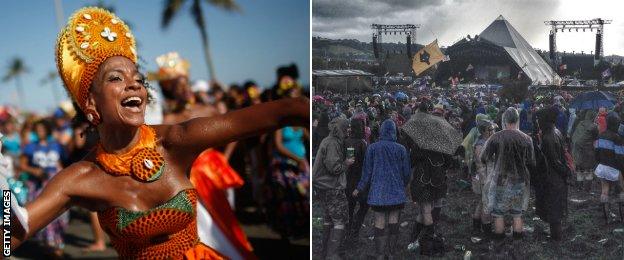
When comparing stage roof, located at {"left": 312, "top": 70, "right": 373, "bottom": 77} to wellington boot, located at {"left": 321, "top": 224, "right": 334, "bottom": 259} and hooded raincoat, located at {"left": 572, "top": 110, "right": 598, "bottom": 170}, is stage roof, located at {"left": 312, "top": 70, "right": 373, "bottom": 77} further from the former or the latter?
hooded raincoat, located at {"left": 572, "top": 110, "right": 598, "bottom": 170}

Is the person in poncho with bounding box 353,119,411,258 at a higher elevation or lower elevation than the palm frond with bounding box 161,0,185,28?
lower

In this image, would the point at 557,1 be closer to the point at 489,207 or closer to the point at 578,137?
the point at 578,137

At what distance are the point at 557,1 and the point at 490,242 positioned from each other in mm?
1407

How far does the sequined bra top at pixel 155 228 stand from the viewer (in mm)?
3605

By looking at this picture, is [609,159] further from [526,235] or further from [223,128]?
[223,128]

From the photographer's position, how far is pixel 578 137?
4625 millimetres

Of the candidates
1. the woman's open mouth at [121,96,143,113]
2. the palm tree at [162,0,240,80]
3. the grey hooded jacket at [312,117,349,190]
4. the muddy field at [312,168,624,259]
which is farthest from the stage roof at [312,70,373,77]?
the palm tree at [162,0,240,80]

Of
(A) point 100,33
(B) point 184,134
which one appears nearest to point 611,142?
(B) point 184,134

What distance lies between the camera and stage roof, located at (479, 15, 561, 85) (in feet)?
15.3

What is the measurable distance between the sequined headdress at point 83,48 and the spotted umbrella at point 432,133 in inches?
74.6

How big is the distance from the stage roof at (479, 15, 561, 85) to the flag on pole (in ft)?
1.00

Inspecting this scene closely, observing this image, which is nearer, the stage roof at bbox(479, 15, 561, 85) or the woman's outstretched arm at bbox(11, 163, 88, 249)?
the woman's outstretched arm at bbox(11, 163, 88, 249)

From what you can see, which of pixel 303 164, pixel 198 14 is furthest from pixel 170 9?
pixel 303 164

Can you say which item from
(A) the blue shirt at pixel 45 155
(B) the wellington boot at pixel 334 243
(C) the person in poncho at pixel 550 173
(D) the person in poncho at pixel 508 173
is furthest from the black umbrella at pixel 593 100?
(A) the blue shirt at pixel 45 155
